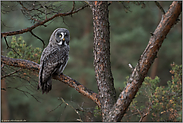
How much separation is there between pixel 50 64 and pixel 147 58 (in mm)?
1797

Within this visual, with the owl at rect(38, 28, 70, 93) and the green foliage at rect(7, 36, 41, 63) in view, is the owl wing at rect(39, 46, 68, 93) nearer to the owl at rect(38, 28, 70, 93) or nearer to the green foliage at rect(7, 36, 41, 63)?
the owl at rect(38, 28, 70, 93)

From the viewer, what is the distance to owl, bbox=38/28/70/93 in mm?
3451

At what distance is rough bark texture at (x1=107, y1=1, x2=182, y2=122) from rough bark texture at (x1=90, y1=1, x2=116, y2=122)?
0.22 metres

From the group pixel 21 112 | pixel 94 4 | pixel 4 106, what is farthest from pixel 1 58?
pixel 21 112

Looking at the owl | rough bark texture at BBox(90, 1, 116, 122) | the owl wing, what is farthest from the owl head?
rough bark texture at BBox(90, 1, 116, 122)

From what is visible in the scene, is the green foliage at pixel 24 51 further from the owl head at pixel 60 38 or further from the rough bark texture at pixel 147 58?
the rough bark texture at pixel 147 58

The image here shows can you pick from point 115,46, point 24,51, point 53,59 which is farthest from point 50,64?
point 115,46

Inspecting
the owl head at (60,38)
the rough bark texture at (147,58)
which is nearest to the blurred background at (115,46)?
the owl head at (60,38)

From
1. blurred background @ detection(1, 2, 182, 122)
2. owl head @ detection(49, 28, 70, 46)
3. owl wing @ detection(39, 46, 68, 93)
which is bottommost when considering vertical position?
owl wing @ detection(39, 46, 68, 93)

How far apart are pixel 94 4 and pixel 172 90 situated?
2312 mm

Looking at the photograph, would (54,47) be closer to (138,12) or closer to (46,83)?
(46,83)

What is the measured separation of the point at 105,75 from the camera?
2850 mm

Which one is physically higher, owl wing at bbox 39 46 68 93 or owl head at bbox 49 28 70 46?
owl head at bbox 49 28 70 46

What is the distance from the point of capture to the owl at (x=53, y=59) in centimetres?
345
